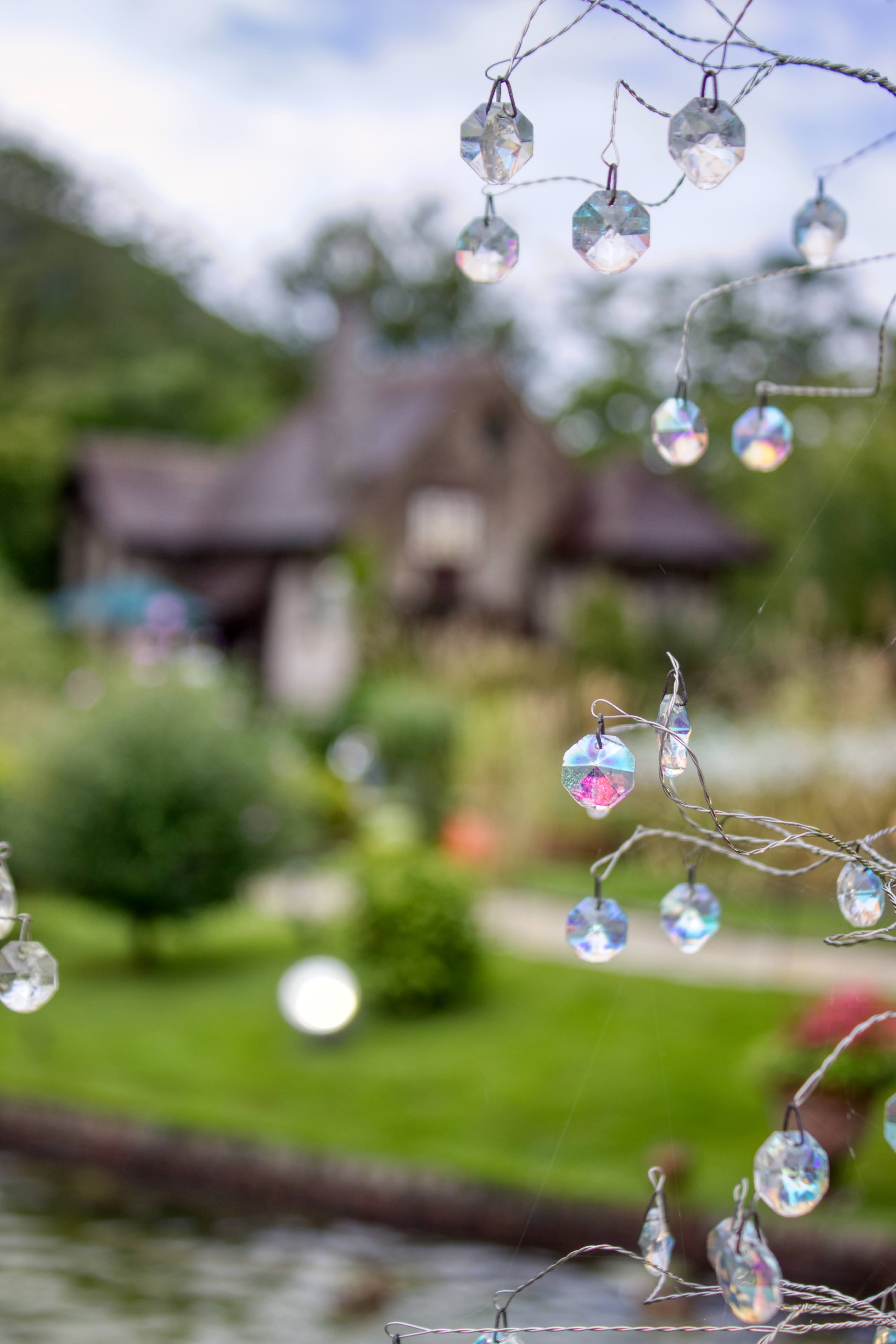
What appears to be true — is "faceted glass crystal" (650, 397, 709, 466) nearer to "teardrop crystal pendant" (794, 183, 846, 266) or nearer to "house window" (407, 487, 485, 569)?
"teardrop crystal pendant" (794, 183, 846, 266)

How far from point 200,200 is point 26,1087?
1968 cm

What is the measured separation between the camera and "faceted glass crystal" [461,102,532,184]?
45.3 inches

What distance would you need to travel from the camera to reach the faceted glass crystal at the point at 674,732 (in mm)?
1050

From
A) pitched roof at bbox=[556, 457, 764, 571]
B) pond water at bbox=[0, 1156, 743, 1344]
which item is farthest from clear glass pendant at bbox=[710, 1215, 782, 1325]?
pitched roof at bbox=[556, 457, 764, 571]

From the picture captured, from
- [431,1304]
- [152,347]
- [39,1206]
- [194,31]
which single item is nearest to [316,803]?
[39,1206]

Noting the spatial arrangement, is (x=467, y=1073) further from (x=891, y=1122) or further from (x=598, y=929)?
(x=891, y=1122)

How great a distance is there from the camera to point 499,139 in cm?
115

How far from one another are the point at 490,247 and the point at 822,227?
38 centimetres

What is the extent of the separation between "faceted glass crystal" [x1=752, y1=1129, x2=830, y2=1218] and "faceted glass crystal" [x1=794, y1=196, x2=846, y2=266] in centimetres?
93

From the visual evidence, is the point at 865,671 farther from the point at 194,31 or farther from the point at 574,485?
the point at 574,485

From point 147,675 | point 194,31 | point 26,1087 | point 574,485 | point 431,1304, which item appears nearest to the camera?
point 194,31

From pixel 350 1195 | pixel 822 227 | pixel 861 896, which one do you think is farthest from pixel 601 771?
pixel 350 1195

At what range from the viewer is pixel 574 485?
22.0 metres

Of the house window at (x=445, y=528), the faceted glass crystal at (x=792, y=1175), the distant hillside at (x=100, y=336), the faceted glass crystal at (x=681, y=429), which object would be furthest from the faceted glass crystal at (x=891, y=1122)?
the distant hillside at (x=100, y=336)
